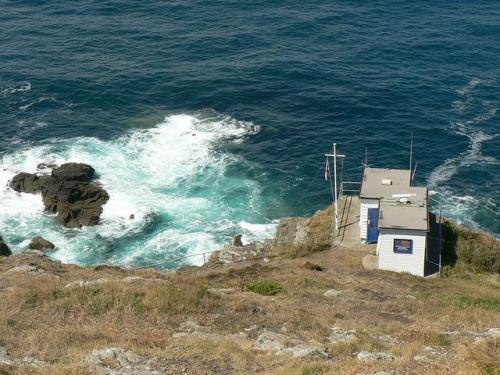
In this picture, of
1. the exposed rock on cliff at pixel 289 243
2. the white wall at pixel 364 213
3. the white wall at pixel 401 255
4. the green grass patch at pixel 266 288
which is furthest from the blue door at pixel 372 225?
the green grass patch at pixel 266 288

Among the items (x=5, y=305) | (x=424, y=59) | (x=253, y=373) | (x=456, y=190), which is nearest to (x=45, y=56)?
(x=424, y=59)

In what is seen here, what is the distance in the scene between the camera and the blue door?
47000 millimetres

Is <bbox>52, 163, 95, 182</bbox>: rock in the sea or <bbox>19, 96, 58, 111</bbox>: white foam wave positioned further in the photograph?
<bbox>19, 96, 58, 111</bbox>: white foam wave

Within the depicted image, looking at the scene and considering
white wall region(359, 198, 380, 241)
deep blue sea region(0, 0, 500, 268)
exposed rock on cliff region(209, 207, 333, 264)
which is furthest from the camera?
deep blue sea region(0, 0, 500, 268)

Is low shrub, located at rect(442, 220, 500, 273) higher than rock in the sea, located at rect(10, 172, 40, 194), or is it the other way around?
low shrub, located at rect(442, 220, 500, 273)

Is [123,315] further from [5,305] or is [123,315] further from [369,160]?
[369,160]

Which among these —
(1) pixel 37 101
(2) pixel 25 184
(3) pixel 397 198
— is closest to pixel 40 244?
(2) pixel 25 184

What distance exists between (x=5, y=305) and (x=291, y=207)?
35.8 metres

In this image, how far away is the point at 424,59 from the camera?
302 feet

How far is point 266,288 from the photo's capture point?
123 ft

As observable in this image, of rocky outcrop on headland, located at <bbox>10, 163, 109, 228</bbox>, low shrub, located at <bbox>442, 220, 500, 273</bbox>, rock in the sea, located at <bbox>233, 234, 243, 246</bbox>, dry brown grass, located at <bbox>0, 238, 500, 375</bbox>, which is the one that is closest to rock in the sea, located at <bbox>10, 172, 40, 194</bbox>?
rocky outcrop on headland, located at <bbox>10, 163, 109, 228</bbox>

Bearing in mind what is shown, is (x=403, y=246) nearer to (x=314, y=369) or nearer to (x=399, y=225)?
(x=399, y=225)

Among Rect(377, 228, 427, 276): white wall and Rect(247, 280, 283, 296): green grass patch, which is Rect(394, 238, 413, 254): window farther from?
Rect(247, 280, 283, 296): green grass patch

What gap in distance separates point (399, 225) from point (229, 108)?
42.2 m
